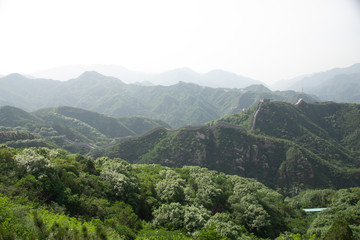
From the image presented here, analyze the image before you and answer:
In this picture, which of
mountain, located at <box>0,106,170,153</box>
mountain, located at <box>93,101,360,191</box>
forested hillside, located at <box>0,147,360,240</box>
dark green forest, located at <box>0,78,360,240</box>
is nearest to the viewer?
forested hillside, located at <box>0,147,360,240</box>

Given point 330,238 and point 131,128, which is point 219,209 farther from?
point 131,128

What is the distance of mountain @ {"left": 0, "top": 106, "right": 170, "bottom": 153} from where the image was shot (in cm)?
9526

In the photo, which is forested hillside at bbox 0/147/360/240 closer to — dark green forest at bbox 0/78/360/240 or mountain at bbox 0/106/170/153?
dark green forest at bbox 0/78/360/240

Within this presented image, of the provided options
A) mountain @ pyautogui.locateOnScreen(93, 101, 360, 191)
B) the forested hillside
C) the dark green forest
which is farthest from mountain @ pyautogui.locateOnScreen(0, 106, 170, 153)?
the forested hillside

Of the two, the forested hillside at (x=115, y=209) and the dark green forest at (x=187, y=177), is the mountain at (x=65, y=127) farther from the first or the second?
the forested hillside at (x=115, y=209)

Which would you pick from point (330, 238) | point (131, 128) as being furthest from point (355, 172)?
point (131, 128)

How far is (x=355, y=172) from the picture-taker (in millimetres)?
74938

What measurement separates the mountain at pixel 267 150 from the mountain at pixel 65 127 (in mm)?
22933

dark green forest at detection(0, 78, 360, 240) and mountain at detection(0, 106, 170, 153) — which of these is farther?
mountain at detection(0, 106, 170, 153)

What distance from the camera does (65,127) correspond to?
11812 cm

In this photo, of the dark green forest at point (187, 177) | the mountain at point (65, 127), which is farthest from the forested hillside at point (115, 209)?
the mountain at point (65, 127)

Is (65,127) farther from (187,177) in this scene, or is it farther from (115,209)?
→ (115,209)

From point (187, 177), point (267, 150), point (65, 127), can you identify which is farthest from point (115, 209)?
point (65, 127)

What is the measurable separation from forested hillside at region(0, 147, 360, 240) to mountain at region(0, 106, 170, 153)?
2250 inches
